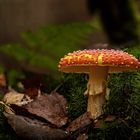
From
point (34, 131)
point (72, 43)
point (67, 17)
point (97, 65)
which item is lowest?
point (34, 131)

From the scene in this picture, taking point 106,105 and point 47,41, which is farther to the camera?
point 47,41

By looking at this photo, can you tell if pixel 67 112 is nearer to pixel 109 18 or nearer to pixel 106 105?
pixel 106 105

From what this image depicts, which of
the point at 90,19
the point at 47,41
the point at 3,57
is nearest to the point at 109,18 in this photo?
the point at 90,19

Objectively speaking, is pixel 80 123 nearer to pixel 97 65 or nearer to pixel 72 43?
pixel 97 65

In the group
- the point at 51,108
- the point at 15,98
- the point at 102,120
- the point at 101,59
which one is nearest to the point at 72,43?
the point at 15,98

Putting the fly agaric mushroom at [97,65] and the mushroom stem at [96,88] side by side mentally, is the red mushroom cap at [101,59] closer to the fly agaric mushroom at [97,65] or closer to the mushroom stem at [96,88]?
the fly agaric mushroom at [97,65]

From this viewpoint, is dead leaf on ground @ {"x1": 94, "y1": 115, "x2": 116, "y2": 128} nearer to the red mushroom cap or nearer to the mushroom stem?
the mushroom stem

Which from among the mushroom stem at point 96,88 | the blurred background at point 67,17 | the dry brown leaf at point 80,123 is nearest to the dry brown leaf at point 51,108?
the dry brown leaf at point 80,123
